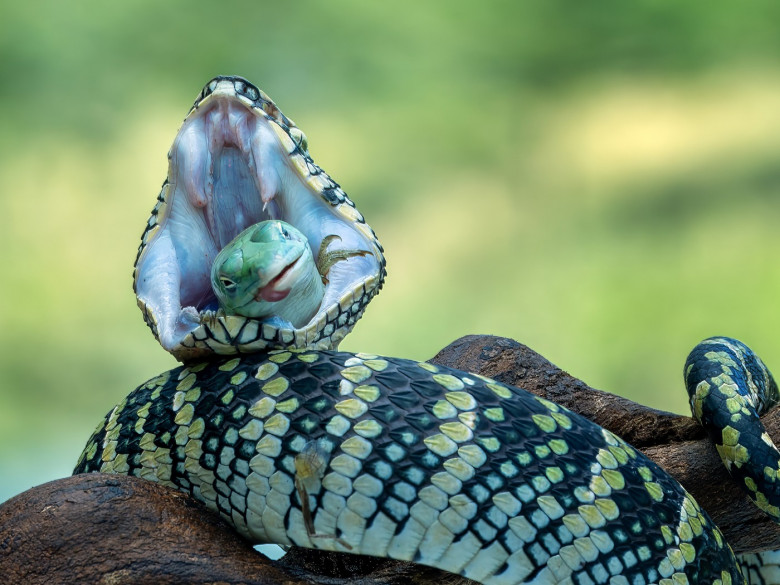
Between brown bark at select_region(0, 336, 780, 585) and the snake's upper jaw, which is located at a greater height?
the snake's upper jaw

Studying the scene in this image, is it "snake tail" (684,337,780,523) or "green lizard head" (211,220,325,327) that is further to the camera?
"snake tail" (684,337,780,523)

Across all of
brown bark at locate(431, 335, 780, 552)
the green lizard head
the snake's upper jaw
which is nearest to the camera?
the green lizard head

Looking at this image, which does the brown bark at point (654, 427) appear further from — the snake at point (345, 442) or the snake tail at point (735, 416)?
the snake at point (345, 442)

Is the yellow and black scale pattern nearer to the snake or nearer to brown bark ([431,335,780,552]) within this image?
the snake

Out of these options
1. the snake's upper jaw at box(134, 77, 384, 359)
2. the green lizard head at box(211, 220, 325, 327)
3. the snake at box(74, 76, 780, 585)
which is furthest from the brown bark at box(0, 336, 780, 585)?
the snake's upper jaw at box(134, 77, 384, 359)

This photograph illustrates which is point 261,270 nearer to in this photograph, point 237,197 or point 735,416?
point 237,197

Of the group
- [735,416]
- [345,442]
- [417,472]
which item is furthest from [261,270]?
[735,416]
